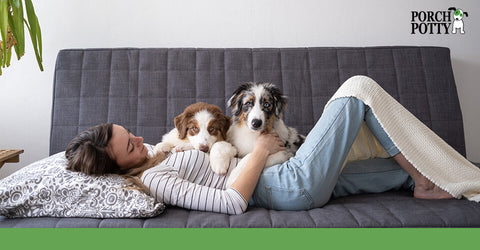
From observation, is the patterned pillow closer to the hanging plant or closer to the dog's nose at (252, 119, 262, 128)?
the dog's nose at (252, 119, 262, 128)

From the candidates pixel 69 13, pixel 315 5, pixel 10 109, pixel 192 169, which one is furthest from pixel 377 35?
pixel 10 109

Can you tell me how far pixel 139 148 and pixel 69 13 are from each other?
1.79m

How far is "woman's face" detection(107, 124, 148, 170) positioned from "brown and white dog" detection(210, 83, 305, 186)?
35 cm

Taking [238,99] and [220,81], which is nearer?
[238,99]

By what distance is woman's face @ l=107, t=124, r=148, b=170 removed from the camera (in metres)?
1.64

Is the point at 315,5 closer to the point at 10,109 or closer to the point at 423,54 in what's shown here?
the point at 423,54

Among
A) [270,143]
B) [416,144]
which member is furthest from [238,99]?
[416,144]

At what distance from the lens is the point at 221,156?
182 centimetres

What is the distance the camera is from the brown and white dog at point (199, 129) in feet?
6.39

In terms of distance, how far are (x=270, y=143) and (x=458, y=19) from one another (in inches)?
89.5

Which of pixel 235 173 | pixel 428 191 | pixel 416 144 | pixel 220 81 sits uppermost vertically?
pixel 220 81

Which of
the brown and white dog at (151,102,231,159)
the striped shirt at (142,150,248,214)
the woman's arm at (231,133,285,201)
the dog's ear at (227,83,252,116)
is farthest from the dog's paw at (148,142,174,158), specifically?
the woman's arm at (231,133,285,201)

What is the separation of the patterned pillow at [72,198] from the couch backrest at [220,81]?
0.88 metres

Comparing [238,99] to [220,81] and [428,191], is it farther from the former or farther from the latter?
[428,191]
